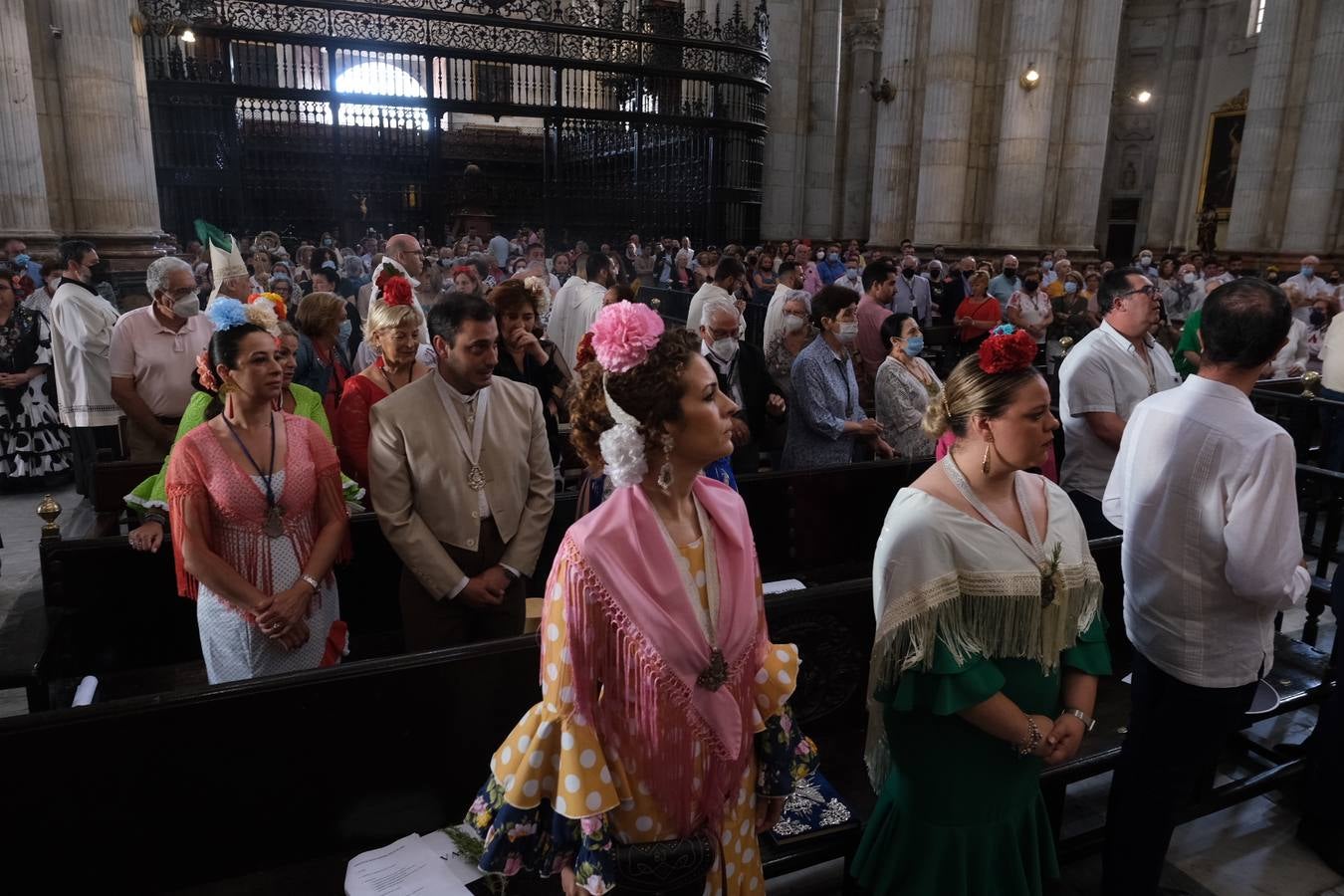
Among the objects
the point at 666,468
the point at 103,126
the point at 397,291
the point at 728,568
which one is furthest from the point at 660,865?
the point at 103,126

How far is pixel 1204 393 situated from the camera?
257 centimetres

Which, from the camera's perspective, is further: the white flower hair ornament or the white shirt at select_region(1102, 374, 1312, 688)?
the white shirt at select_region(1102, 374, 1312, 688)

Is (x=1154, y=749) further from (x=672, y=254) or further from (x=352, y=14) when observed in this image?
(x=352, y=14)

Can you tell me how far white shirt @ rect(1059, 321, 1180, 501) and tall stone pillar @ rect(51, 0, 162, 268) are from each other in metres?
9.53

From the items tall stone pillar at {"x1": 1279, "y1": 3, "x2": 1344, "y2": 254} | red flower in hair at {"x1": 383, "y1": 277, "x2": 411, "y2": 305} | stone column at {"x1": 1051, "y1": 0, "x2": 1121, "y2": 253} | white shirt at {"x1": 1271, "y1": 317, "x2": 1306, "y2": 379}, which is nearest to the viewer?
red flower in hair at {"x1": 383, "y1": 277, "x2": 411, "y2": 305}

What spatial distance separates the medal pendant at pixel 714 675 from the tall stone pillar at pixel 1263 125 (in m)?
19.6

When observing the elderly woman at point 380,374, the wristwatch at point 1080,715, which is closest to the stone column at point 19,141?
the elderly woman at point 380,374

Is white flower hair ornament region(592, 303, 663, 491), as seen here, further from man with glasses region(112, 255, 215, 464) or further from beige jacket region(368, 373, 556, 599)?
man with glasses region(112, 255, 215, 464)

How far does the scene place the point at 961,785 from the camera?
229cm

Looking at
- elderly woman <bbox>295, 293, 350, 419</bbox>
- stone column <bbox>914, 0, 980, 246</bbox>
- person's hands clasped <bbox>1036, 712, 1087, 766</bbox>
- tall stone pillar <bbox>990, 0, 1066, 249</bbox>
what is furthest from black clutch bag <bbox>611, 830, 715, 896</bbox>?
stone column <bbox>914, 0, 980, 246</bbox>

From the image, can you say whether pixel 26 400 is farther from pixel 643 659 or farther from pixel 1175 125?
pixel 1175 125

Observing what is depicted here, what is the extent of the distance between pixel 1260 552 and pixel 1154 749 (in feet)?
2.29

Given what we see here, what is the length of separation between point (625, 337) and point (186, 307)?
399cm

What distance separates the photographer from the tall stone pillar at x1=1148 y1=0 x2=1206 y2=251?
77.0ft
